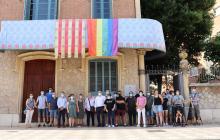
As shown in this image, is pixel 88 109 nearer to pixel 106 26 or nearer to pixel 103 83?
pixel 103 83

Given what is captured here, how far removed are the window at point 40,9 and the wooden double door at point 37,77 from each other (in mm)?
2305

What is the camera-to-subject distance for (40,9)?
15531mm

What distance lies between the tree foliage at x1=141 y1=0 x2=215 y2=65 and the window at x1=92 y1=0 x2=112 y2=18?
3681 mm

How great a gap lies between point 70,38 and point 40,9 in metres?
3.10

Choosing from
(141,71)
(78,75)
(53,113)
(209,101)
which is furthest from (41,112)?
(209,101)

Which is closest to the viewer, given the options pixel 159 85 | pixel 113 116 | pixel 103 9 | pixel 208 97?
pixel 113 116

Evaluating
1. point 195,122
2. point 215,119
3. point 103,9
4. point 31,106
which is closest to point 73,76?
point 31,106

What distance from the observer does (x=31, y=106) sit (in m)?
13.7

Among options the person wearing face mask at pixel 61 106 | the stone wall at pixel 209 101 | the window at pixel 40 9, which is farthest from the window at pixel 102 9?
the stone wall at pixel 209 101

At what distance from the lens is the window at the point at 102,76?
14750mm

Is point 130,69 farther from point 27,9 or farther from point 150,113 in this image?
point 27,9

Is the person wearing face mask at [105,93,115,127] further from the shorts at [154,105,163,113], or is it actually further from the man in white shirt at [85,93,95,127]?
the shorts at [154,105,163,113]

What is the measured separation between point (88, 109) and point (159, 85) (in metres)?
7.85

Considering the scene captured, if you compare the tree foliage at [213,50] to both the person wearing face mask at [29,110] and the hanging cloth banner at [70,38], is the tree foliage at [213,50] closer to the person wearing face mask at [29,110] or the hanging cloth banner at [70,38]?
the hanging cloth banner at [70,38]
